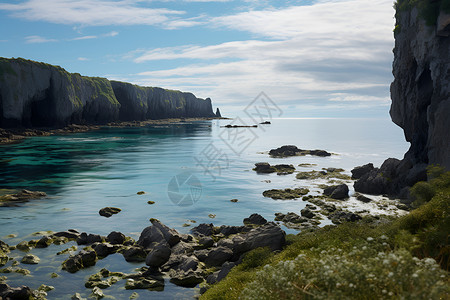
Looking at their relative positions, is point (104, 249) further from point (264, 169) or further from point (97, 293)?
point (264, 169)

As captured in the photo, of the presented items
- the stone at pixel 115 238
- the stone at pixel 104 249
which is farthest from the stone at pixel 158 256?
the stone at pixel 115 238

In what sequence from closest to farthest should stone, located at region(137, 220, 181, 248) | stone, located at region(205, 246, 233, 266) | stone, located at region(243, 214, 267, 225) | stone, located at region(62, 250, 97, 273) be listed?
stone, located at region(62, 250, 97, 273)
stone, located at region(205, 246, 233, 266)
stone, located at region(137, 220, 181, 248)
stone, located at region(243, 214, 267, 225)

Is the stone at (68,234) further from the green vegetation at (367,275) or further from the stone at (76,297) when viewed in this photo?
the green vegetation at (367,275)

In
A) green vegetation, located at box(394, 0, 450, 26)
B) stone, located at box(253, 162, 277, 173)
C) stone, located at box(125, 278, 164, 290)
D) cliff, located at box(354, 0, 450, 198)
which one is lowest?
stone, located at box(125, 278, 164, 290)

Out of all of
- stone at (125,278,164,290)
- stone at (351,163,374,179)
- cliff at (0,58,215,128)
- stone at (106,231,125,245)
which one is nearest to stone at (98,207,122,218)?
stone at (106,231,125,245)

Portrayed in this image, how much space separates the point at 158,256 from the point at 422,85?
3600 centimetres

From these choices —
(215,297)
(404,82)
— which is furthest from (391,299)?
(404,82)

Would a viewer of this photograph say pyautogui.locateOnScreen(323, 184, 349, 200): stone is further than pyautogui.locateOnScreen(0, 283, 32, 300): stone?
Yes

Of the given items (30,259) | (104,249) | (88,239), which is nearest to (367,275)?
(104,249)

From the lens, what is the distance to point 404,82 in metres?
43.5

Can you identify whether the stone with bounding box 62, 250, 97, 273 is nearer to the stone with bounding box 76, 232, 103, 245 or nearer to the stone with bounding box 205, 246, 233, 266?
the stone with bounding box 76, 232, 103, 245

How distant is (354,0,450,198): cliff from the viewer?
1358 inches

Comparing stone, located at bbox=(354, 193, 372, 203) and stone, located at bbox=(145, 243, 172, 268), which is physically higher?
stone, located at bbox=(354, 193, 372, 203)

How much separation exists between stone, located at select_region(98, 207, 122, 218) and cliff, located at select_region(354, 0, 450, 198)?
91.5ft
